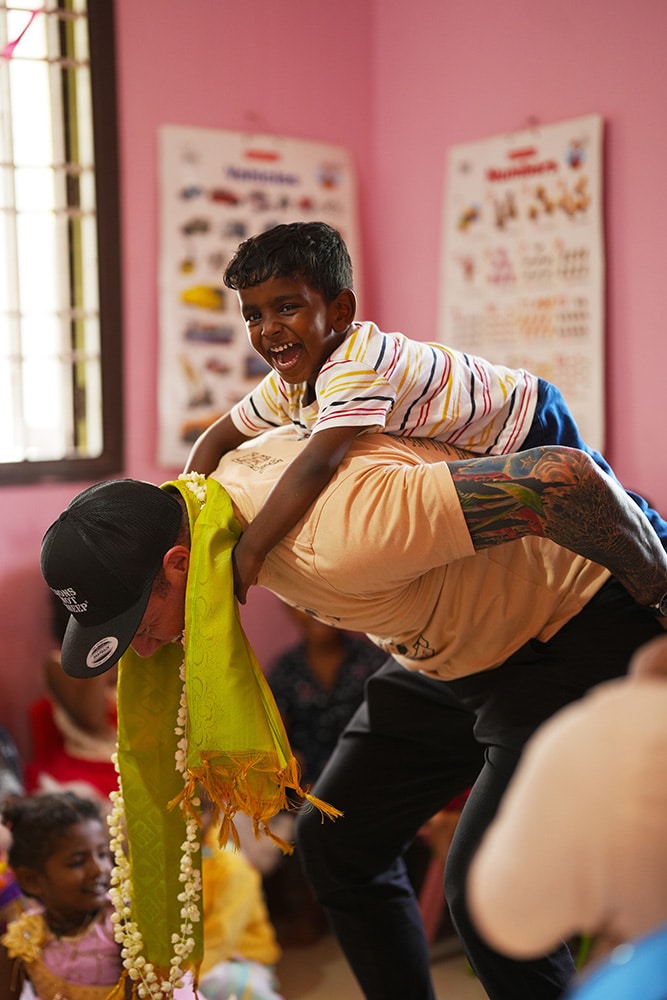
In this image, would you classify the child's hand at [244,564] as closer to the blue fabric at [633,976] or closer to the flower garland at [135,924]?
the flower garland at [135,924]

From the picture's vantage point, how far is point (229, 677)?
61.1 inches

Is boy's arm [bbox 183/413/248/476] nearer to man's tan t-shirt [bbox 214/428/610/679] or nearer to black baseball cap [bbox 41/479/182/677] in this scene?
man's tan t-shirt [bbox 214/428/610/679]

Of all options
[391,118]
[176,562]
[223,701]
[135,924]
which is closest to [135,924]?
[135,924]

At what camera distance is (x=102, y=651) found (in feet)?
5.14

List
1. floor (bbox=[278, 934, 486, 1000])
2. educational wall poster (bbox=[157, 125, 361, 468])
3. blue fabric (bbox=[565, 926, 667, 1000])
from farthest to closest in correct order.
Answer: educational wall poster (bbox=[157, 125, 361, 468]) → floor (bbox=[278, 934, 486, 1000]) → blue fabric (bbox=[565, 926, 667, 1000])

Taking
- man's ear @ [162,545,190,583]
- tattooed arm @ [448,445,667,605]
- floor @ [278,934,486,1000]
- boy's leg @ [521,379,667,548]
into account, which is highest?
boy's leg @ [521,379,667,548]

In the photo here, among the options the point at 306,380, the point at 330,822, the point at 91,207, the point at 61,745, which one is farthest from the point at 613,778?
the point at 91,207

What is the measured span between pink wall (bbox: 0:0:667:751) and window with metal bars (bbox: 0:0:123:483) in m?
0.07

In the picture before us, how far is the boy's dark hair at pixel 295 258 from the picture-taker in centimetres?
157

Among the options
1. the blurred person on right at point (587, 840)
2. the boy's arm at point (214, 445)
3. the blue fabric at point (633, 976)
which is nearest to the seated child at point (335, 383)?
the boy's arm at point (214, 445)

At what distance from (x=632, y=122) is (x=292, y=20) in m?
1.30

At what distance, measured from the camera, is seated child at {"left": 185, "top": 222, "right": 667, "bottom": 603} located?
150 centimetres

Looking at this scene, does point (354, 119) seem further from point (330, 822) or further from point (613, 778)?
point (613, 778)

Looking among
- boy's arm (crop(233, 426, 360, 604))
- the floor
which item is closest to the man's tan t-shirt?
boy's arm (crop(233, 426, 360, 604))
